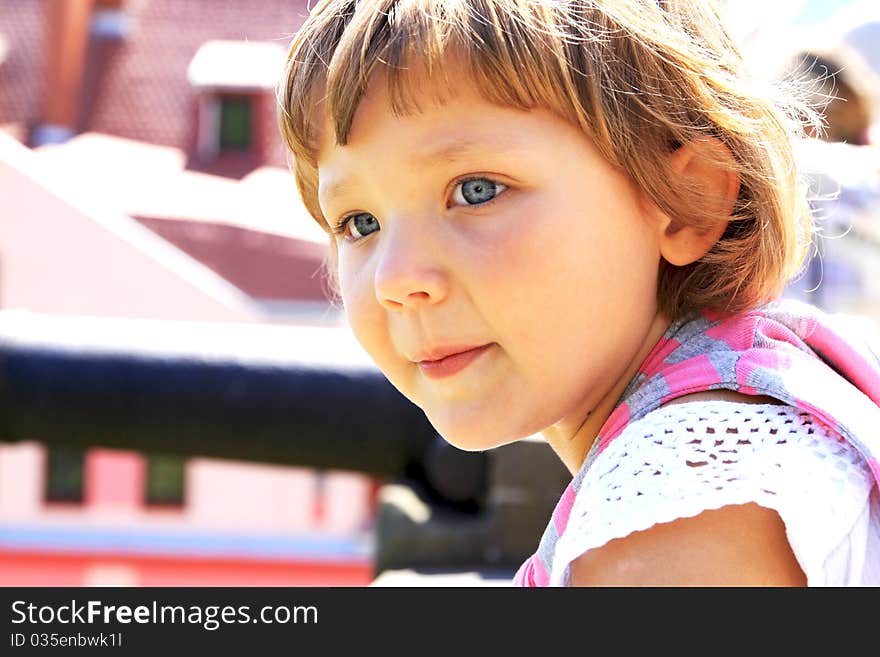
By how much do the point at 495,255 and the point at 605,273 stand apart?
0.08 metres

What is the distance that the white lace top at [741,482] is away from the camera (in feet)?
1.89

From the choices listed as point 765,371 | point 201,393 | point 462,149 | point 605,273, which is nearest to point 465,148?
point 462,149

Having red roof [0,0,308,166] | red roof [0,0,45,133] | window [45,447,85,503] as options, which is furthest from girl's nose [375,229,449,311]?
red roof [0,0,45,133]

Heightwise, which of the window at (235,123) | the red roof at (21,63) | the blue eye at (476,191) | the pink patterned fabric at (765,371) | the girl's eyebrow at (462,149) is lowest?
the pink patterned fabric at (765,371)

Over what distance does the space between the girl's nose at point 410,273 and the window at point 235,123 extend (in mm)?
10273

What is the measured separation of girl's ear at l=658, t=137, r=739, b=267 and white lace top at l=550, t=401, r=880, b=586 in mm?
171

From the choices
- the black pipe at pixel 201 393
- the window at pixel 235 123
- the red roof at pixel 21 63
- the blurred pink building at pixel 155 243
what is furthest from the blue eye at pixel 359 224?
the red roof at pixel 21 63

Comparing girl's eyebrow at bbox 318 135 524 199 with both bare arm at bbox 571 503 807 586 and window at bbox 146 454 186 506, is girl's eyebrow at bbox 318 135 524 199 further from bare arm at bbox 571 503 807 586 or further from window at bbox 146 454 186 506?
window at bbox 146 454 186 506

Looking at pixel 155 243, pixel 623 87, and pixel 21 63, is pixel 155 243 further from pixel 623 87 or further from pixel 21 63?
pixel 623 87

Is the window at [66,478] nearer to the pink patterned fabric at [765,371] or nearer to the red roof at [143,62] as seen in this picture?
the red roof at [143,62]

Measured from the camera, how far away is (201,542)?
28.6ft

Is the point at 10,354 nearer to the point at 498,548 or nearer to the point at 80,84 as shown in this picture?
the point at 498,548

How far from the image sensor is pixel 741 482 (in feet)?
1.92
